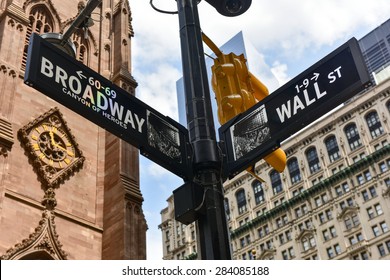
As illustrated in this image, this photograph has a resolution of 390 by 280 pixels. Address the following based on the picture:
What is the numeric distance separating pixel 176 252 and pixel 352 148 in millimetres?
36240

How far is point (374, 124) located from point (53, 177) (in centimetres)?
6949

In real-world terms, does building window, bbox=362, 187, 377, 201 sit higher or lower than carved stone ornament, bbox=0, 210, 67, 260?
higher

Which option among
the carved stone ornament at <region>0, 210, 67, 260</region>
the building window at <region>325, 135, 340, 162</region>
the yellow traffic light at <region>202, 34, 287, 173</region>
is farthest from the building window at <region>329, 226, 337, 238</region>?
the yellow traffic light at <region>202, 34, 287, 173</region>

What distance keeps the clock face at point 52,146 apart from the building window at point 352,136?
6643cm

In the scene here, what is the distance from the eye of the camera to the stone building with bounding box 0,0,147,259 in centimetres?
2078

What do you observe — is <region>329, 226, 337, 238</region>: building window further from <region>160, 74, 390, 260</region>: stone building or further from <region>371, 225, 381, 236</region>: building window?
<region>371, 225, 381, 236</region>: building window

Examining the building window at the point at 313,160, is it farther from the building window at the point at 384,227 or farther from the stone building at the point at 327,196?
the building window at the point at 384,227

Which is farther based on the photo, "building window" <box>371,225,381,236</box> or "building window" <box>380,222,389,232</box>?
"building window" <box>371,225,381,236</box>

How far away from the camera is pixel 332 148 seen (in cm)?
8775

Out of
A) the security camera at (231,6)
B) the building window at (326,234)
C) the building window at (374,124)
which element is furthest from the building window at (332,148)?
the security camera at (231,6)

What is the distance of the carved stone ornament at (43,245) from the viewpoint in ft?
65.0

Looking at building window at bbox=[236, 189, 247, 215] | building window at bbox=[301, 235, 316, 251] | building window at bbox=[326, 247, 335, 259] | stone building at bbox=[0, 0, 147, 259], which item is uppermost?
building window at bbox=[236, 189, 247, 215]

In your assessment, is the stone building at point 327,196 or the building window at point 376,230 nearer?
the building window at point 376,230

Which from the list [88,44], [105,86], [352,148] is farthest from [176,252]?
[105,86]
